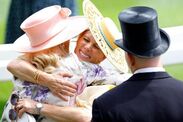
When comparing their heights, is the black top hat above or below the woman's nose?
above

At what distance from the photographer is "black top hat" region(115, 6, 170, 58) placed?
93.4 inches

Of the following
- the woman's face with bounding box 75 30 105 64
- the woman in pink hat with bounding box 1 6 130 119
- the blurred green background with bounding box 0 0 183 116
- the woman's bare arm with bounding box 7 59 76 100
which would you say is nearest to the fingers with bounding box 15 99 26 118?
the woman in pink hat with bounding box 1 6 130 119

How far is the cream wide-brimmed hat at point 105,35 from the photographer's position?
3070 millimetres

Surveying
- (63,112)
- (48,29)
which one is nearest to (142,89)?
(63,112)

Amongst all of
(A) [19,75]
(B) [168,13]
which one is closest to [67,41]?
(A) [19,75]

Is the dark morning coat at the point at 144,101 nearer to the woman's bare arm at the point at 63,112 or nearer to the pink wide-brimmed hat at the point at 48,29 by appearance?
the woman's bare arm at the point at 63,112

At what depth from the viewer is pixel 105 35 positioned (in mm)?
3150

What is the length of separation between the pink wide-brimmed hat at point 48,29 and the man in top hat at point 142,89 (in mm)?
715

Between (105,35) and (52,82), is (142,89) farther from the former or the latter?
(105,35)

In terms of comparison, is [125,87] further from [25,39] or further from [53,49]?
[25,39]

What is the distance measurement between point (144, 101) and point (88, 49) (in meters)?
0.84

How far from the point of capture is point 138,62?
2.36 metres

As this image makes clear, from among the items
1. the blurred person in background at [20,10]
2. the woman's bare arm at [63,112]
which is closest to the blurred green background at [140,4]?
the blurred person in background at [20,10]

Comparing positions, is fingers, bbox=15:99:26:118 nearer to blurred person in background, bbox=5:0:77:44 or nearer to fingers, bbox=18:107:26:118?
fingers, bbox=18:107:26:118
